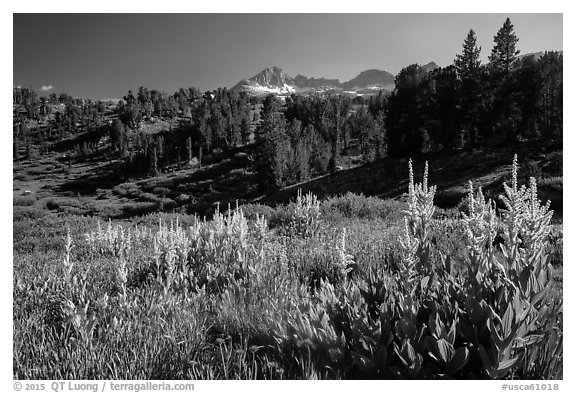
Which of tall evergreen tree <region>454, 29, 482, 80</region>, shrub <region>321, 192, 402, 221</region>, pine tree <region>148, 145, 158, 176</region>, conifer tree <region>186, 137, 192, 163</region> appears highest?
tall evergreen tree <region>454, 29, 482, 80</region>

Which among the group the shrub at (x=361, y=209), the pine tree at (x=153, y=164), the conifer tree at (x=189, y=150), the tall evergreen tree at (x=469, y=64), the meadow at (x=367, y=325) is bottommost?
the shrub at (x=361, y=209)

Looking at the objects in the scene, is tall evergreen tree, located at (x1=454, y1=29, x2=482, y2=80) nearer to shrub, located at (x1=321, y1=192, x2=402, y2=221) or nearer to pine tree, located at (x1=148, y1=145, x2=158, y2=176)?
shrub, located at (x1=321, y1=192, x2=402, y2=221)

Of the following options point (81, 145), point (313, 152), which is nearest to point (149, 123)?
point (81, 145)

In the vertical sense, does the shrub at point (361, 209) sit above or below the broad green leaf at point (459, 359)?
below

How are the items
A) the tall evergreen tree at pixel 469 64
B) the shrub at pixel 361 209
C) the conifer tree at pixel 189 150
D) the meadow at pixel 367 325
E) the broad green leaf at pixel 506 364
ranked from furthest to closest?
1. the conifer tree at pixel 189 150
2. the tall evergreen tree at pixel 469 64
3. the shrub at pixel 361 209
4. the meadow at pixel 367 325
5. the broad green leaf at pixel 506 364

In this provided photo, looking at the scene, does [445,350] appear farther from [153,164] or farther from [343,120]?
[343,120]

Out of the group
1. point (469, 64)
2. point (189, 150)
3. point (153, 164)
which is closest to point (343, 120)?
point (189, 150)

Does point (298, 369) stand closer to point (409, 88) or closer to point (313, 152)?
point (409, 88)

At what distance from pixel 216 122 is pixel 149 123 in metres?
40.1

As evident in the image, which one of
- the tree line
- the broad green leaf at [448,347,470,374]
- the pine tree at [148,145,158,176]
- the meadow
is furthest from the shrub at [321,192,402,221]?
the pine tree at [148,145,158,176]

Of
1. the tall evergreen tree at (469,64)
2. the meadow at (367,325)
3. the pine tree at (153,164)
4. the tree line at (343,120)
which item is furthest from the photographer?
the pine tree at (153,164)

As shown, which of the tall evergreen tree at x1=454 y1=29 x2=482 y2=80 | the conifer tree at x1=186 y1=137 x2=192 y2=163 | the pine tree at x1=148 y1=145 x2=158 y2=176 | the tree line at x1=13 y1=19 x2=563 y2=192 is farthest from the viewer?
the conifer tree at x1=186 y1=137 x2=192 y2=163

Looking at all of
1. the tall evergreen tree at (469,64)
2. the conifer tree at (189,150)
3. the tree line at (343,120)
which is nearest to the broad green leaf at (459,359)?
the tree line at (343,120)

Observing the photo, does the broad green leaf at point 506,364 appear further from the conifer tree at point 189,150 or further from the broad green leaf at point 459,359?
the conifer tree at point 189,150
